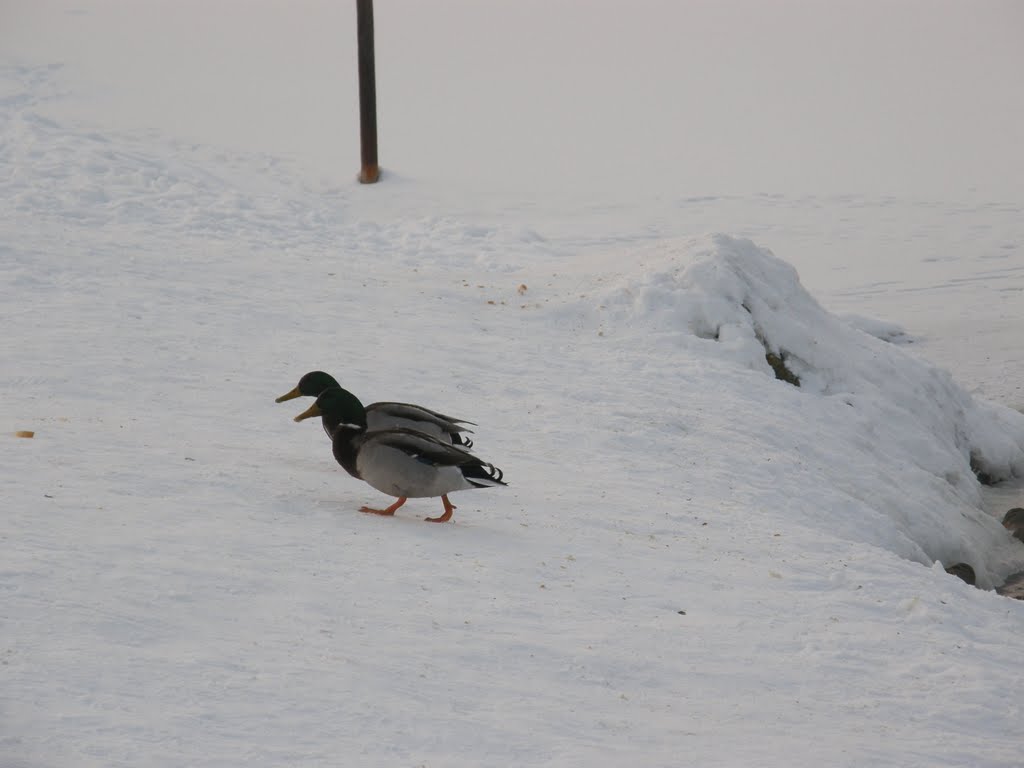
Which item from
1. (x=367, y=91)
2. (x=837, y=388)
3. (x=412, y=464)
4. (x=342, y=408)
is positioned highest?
(x=367, y=91)

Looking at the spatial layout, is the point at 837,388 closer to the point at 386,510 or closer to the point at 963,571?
the point at 963,571

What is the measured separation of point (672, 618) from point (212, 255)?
7927mm

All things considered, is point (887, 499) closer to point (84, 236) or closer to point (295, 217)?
point (84, 236)

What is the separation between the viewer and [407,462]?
617 cm

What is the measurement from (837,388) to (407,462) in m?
5.79

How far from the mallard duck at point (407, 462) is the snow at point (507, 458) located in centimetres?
24

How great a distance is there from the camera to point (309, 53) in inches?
1216

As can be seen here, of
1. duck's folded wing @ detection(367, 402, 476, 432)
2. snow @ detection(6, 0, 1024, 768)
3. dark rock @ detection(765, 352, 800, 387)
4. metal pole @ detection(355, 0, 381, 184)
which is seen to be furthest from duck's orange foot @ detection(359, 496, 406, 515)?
metal pole @ detection(355, 0, 381, 184)

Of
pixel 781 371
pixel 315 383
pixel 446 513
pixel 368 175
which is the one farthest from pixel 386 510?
pixel 368 175

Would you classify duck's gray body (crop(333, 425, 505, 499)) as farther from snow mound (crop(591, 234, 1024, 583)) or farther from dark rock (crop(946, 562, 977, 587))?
dark rock (crop(946, 562, 977, 587))

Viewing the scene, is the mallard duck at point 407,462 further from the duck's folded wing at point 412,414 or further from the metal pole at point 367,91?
the metal pole at point 367,91

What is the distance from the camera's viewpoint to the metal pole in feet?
61.3

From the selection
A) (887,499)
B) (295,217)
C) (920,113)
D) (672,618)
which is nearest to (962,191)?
(920,113)

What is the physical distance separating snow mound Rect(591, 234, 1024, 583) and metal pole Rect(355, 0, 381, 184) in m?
8.21
